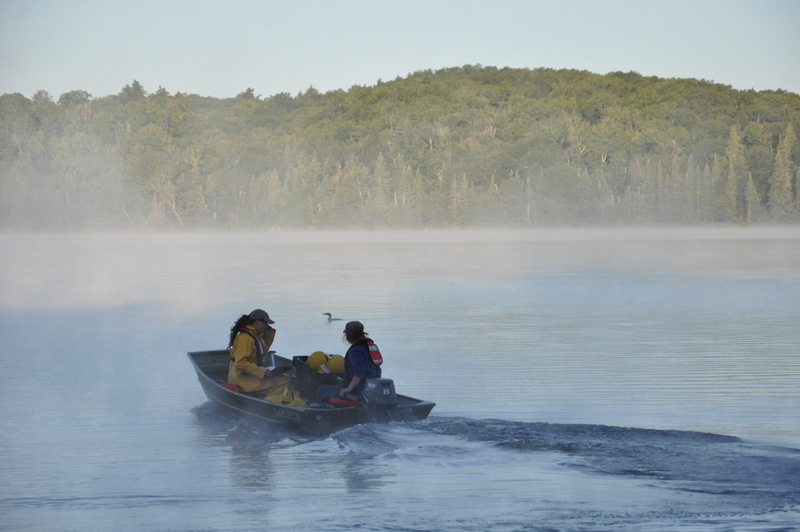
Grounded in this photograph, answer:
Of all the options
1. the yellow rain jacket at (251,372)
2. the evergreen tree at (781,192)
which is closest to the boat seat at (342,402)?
the yellow rain jacket at (251,372)

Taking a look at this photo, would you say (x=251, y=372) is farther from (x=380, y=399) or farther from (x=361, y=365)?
(x=380, y=399)

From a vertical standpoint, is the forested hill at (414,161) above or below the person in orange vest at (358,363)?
above

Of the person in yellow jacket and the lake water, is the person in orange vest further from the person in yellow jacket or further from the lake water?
the person in yellow jacket

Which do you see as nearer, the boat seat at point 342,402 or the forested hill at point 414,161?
the boat seat at point 342,402

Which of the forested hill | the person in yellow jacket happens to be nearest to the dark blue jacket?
the person in yellow jacket

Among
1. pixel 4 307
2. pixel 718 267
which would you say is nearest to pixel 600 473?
pixel 4 307

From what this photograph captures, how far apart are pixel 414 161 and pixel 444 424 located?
115 meters

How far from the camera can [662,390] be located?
13258mm

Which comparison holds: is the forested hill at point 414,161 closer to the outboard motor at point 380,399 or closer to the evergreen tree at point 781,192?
the evergreen tree at point 781,192

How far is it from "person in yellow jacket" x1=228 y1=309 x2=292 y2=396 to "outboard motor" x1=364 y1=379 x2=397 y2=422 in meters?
1.48

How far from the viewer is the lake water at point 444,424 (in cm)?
818

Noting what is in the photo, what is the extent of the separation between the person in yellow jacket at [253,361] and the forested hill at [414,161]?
100 m

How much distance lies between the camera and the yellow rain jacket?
37.9 feet

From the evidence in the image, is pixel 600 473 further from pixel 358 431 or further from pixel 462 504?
pixel 358 431
